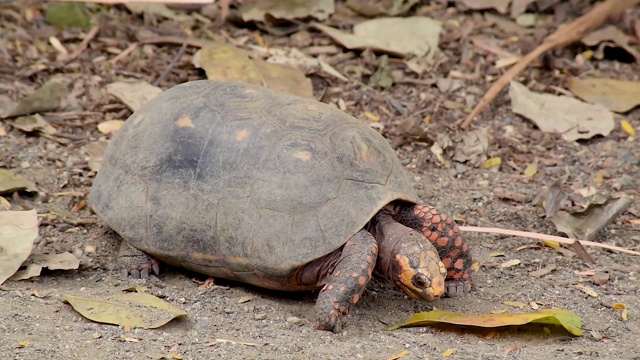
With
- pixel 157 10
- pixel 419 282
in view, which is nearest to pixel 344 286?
pixel 419 282

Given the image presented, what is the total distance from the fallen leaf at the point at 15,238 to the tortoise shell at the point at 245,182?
0.38 meters

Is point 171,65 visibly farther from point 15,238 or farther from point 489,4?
point 489,4

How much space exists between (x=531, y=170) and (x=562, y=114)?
0.79 meters

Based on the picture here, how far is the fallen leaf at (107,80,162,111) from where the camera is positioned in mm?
6785

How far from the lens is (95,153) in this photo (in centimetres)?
633

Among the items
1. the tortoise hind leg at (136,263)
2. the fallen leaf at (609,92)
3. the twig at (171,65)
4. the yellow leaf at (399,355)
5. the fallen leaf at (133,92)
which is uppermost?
the twig at (171,65)

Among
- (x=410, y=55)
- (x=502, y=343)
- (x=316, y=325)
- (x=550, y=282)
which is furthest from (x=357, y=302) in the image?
(x=410, y=55)

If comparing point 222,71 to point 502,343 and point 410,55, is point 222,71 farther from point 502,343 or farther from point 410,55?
point 502,343

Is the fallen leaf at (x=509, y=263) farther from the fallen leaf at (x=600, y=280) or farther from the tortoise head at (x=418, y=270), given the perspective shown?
the tortoise head at (x=418, y=270)

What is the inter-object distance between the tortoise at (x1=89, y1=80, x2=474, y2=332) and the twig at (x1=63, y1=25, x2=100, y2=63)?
2336 millimetres

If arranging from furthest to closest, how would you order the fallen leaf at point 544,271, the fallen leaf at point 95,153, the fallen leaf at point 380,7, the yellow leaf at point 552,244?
the fallen leaf at point 380,7 < the fallen leaf at point 95,153 < the yellow leaf at point 552,244 < the fallen leaf at point 544,271

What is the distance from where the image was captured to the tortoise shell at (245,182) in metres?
4.70

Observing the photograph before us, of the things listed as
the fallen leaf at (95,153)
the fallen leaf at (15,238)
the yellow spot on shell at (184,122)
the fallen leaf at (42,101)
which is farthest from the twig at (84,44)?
the yellow spot on shell at (184,122)

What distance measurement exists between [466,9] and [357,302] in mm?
4228
